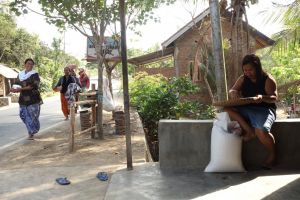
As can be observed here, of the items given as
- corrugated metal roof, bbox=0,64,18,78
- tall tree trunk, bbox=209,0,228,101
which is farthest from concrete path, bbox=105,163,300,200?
corrugated metal roof, bbox=0,64,18,78

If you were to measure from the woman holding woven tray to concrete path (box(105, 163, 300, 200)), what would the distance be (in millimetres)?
435

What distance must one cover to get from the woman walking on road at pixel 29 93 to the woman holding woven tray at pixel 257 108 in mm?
4757

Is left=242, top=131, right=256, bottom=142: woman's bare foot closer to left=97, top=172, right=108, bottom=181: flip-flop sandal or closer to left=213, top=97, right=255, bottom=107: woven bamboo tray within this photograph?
left=213, top=97, right=255, bottom=107: woven bamboo tray

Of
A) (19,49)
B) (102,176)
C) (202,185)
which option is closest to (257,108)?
(202,185)

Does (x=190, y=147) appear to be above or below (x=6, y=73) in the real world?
below

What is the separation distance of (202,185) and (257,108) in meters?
1.17

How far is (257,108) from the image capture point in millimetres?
4707

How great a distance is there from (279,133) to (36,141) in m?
5.25

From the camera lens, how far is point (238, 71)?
10.9 meters

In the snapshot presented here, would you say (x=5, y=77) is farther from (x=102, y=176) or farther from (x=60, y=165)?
(x=102, y=176)

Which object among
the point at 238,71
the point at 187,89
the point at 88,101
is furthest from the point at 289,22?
the point at 88,101

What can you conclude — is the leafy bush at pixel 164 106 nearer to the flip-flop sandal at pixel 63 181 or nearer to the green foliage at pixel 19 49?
the flip-flop sandal at pixel 63 181

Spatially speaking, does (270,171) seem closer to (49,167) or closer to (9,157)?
(49,167)

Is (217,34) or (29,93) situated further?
(29,93)
